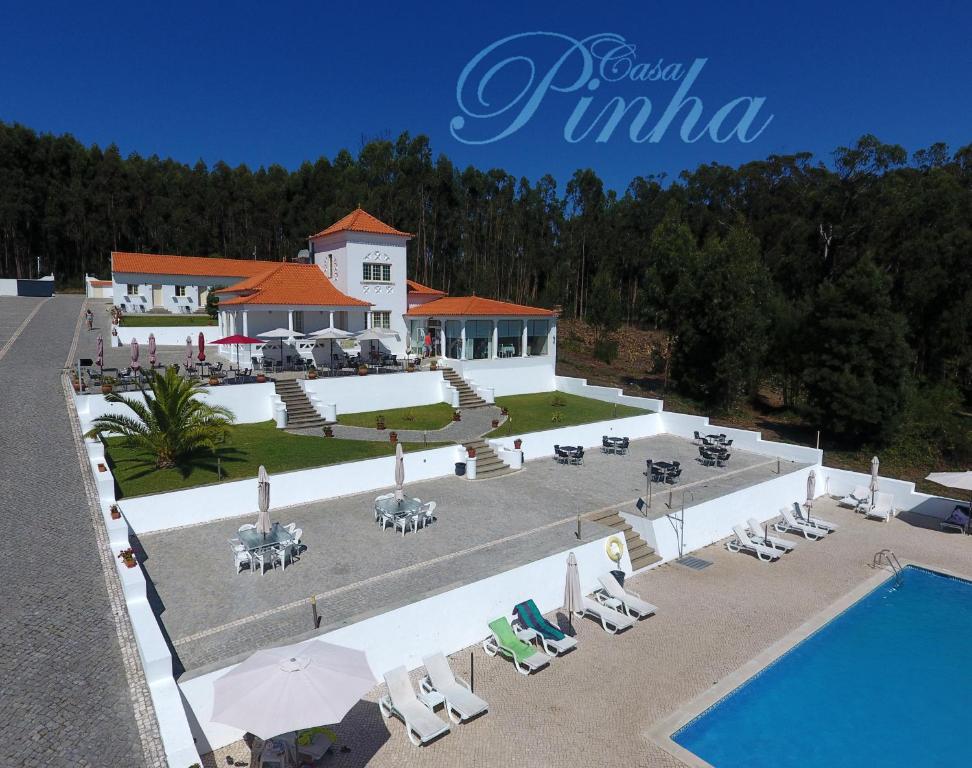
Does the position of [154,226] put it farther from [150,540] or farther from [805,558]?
A: [805,558]

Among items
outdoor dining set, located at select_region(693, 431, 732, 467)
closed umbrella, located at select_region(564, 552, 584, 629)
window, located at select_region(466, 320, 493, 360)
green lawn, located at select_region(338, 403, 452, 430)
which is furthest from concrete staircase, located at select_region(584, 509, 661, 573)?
window, located at select_region(466, 320, 493, 360)

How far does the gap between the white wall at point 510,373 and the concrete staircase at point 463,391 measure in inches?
17.6

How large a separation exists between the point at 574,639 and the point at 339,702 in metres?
5.60

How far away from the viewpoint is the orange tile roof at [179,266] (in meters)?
46.1

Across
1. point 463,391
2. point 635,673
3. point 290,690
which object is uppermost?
point 463,391

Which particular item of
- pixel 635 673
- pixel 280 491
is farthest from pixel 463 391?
pixel 635 673

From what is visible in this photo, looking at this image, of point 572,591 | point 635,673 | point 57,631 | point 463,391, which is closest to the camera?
point 57,631

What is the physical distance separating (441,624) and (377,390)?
54.5 feet

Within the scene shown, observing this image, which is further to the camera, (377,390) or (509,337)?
(509,337)

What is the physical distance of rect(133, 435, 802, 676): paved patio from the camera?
10.0 m

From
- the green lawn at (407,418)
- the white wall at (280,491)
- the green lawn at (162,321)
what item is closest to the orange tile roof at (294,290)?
the green lawn at (407,418)

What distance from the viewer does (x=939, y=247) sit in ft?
→ 124

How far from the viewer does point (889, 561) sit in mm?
15945

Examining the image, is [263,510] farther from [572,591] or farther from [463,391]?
[463,391]
